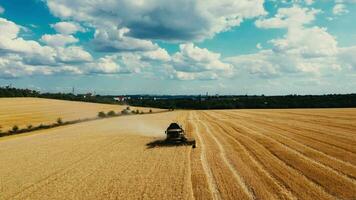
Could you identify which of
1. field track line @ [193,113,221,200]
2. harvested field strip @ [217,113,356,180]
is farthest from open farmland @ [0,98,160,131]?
harvested field strip @ [217,113,356,180]

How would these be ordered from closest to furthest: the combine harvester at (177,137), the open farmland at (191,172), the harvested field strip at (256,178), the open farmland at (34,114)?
the harvested field strip at (256,178), the open farmland at (191,172), the combine harvester at (177,137), the open farmland at (34,114)

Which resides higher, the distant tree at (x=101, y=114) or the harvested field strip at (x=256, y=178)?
the harvested field strip at (x=256, y=178)

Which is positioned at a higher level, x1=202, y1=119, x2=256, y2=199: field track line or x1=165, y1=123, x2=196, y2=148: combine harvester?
x1=165, y1=123, x2=196, y2=148: combine harvester

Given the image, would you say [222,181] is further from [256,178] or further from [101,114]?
[101,114]

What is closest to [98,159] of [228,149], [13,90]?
[228,149]

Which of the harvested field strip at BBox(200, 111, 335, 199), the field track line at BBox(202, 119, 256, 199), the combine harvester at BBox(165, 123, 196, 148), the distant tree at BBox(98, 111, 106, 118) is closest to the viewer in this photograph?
the harvested field strip at BBox(200, 111, 335, 199)

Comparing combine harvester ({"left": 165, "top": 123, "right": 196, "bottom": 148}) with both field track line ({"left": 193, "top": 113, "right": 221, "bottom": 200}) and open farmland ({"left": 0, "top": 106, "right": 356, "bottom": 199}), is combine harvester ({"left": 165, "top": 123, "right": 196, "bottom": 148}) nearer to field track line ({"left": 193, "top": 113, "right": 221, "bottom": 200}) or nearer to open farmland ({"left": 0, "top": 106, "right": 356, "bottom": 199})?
open farmland ({"left": 0, "top": 106, "right": 356, "bottom": 199})

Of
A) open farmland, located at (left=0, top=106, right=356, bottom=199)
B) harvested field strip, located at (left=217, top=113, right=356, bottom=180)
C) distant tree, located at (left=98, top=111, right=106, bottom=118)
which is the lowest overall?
distant tree, located at (left=98, top=111, right=106, bottom=118)

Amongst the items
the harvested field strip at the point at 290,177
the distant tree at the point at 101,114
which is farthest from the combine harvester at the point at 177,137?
the distant tree at the point at 101,114

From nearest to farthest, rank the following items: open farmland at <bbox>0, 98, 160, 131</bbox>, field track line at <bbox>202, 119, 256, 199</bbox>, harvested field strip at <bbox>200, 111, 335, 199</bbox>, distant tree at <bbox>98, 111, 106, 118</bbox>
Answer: harvested field strip at <bbox>200, 111, 335, 199</bbox> → field track line at <bbox>202, 119, 256, 199</bbox> → open farmland at <bbox>0, 98, 160, 131</bbox> → distant tree at <bbox>98, 111, 106, 118</bbox>

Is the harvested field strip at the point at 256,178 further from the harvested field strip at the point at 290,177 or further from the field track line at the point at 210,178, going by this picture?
the field track line at the point at 210,178

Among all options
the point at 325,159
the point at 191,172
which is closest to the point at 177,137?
the point at 191,172

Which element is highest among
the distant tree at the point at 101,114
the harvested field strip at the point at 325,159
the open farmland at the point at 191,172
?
the harvested field strip at the point at 325,159
